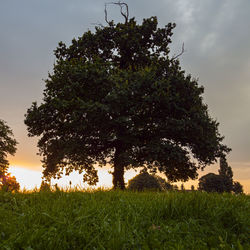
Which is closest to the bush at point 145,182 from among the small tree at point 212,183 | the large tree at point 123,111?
the large tree at point 123,111

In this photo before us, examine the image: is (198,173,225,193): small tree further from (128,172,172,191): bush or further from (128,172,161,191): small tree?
(128,172,161,191): small tree

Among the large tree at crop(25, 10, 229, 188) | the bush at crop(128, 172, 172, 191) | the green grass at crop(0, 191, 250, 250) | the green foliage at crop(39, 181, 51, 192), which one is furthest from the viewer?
the bush at crop(128, 172, 172, 191)

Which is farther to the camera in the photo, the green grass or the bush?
the bush

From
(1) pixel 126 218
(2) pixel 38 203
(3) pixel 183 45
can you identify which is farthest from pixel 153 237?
(3) pixel 183 45

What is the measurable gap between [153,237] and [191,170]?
18.3 metres

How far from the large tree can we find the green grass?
34.3 feet

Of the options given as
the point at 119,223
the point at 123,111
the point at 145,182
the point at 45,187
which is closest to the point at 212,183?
the point at 145,182

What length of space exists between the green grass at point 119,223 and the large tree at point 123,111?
1045 centimetres

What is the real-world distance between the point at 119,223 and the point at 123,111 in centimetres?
1485

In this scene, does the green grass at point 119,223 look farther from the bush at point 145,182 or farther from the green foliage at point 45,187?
the bush at point 145,182

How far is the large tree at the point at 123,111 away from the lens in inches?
727

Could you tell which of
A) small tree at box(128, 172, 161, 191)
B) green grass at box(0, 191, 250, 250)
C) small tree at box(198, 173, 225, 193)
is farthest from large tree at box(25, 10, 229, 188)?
small tree at box(198, 173, 225, 193)

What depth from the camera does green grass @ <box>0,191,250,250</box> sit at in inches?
185

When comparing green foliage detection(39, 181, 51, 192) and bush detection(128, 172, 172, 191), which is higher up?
bush detection(128, 172, 172, 191)
